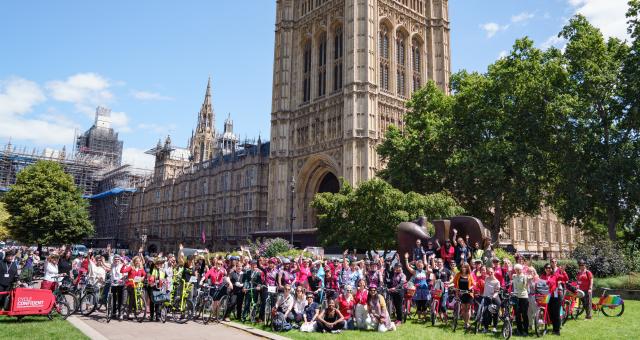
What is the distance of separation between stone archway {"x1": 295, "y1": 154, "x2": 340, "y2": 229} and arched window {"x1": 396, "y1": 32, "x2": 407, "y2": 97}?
36.2ft

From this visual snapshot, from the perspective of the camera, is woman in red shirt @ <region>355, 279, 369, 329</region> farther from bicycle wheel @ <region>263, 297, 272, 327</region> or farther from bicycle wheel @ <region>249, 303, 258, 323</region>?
bicycle wheel @ <region>249, 303, 258, 323</region>

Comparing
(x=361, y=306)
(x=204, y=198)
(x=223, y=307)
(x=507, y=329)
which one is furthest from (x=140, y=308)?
(x=204, y=198)

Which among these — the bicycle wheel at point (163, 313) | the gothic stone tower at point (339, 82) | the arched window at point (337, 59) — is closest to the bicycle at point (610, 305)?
the bicycle wheel at point (163, 313)

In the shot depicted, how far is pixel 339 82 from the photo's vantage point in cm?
4966

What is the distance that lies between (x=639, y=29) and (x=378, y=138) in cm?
2348

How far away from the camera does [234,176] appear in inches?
2633

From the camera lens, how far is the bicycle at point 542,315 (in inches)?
470

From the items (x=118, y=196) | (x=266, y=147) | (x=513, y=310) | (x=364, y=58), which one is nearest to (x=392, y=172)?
(x=364, y=58)

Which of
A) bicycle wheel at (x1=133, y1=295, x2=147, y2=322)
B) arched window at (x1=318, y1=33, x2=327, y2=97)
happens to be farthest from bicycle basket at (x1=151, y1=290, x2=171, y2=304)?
arched window at (x1=318, y1=33, x2=327, y2=97)

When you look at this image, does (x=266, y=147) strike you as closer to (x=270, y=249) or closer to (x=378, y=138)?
(x=378, y=138)

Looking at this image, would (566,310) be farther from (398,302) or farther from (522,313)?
(398,302)

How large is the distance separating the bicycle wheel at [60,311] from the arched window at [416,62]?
142 ft

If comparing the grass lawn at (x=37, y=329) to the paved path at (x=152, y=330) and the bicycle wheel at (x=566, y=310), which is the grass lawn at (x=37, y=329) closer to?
the paved path at (x=152, y=330)

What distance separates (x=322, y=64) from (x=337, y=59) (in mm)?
2778
